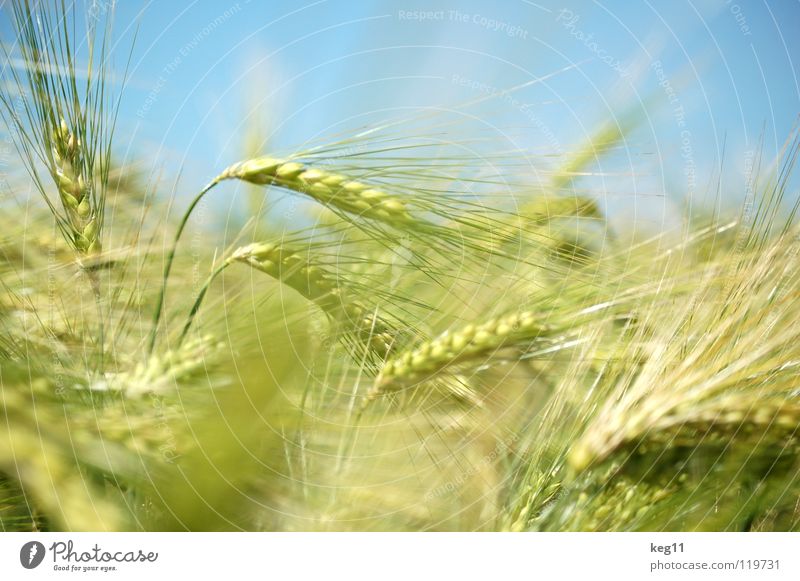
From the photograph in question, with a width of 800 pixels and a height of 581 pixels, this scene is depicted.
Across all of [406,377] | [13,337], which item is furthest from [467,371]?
[13,337]

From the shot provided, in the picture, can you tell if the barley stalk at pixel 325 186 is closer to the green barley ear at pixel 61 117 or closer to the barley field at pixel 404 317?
the barley field at pixel 404 317

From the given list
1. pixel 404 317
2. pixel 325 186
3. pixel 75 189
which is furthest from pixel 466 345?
pixel 75 189

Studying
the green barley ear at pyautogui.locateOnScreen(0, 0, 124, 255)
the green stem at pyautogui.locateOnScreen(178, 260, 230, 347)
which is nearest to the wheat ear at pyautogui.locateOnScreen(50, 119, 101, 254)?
the green barley ear at pyautogui.locateOnScreen(0, 0, 124, 255)

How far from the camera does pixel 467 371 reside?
706mm
